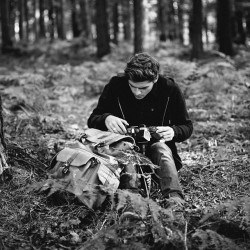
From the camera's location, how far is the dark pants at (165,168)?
3244 millimetres

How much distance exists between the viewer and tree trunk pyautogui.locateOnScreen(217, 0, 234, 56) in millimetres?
12609

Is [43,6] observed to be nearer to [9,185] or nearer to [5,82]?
[5,82]

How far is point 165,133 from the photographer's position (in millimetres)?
3561

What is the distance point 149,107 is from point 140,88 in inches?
12.4

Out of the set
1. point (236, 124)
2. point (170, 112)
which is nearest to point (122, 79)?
point (170, 112)

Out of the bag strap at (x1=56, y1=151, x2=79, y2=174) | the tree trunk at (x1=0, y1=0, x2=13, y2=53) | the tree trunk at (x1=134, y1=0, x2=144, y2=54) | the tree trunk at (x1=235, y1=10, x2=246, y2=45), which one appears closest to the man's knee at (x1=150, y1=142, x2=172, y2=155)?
the bag strap at (x1=56, y1=151, x2=79, y2=174)

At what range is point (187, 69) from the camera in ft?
29.3

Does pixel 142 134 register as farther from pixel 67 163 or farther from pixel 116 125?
pixel 67 163

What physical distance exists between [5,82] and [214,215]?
7.96 meters

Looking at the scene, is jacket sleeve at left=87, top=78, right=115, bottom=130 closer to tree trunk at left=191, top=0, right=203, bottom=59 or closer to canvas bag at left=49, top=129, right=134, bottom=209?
canvas bag at left=49, top=129, right=134, bottom=209

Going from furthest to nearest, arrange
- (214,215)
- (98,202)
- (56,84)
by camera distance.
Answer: (56,84)
(98,202)
(214,215)

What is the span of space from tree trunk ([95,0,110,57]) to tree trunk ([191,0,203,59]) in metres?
3.65

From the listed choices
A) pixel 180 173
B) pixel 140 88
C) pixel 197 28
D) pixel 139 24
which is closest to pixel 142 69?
pixel 140 88

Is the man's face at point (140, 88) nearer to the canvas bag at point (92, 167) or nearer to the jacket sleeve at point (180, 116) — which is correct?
the jacket sleeve at point (180, 116)
